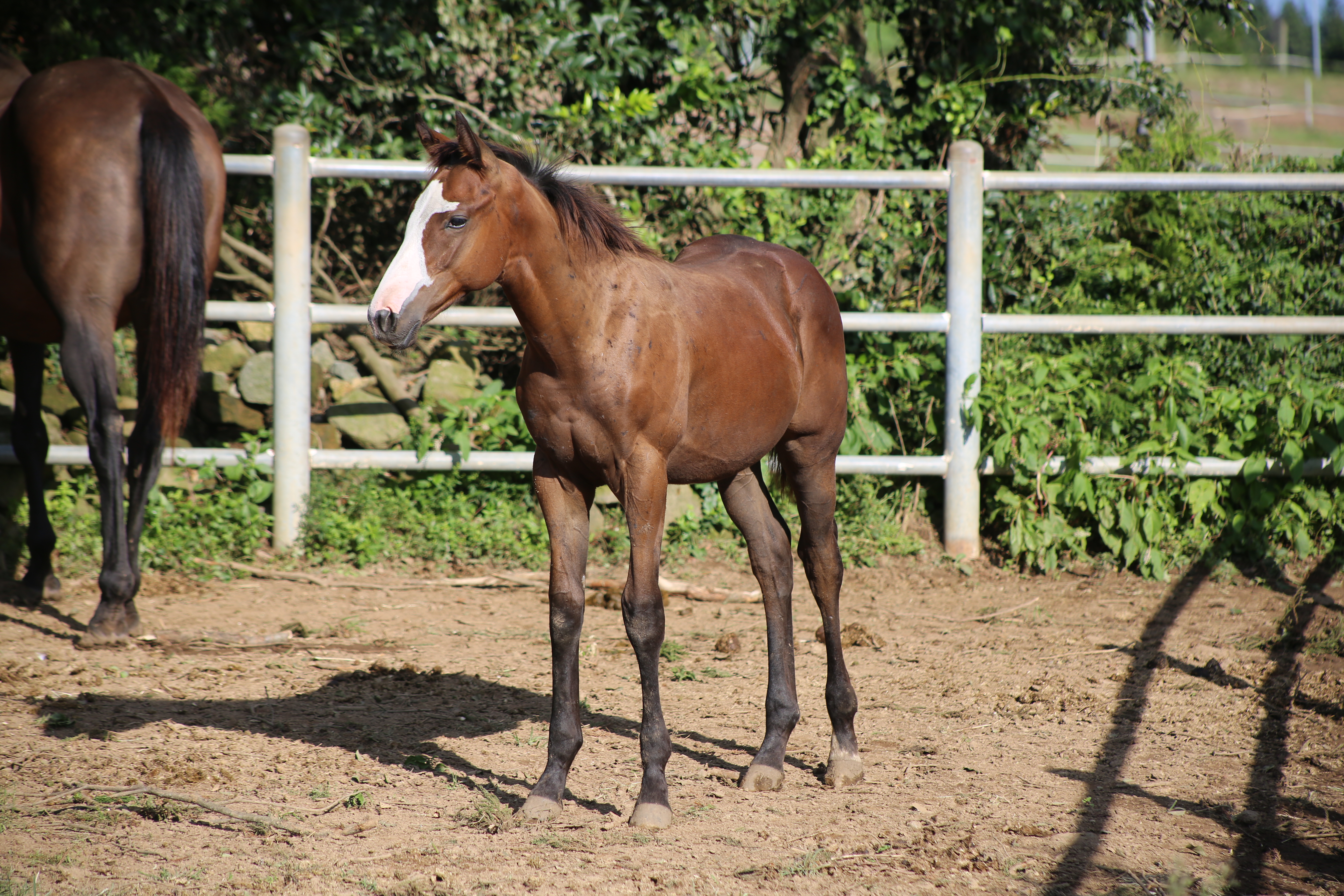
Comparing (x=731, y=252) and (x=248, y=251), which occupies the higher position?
(x=248, y=251)

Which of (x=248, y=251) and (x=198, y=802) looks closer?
(x=198, y=802)

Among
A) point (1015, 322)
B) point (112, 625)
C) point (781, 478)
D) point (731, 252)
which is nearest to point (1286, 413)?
point (1015, 322)

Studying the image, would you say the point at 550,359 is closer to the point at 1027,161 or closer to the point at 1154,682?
the point at 1154,682

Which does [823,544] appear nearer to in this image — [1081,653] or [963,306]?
[1081,653]

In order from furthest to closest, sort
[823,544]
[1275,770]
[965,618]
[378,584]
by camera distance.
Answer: [378,584] → [965,618] → [823,544] → [1275,770]

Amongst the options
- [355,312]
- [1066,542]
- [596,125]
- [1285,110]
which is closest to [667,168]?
[596,125]

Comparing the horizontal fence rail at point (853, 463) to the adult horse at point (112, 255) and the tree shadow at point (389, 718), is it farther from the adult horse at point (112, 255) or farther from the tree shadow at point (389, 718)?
the tree shadow at point (389, 718)

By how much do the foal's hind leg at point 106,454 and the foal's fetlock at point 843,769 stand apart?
2.99m

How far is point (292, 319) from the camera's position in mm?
5453

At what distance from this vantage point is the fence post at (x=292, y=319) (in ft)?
17.9

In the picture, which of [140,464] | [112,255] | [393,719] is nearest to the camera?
[393,719]

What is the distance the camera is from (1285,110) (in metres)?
36.4

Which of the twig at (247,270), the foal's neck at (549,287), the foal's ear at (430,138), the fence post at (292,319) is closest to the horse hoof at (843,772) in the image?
the foal's neck at (549,287)

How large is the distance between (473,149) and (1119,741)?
9.12ft
